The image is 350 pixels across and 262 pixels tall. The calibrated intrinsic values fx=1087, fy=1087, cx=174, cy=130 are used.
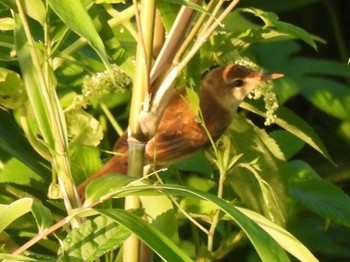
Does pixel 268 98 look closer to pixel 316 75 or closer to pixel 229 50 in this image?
pixel 229 50

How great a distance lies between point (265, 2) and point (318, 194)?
785 millimetres

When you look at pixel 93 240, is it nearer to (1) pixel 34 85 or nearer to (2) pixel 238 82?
(1) pixel 34 85

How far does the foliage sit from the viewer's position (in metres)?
0.91

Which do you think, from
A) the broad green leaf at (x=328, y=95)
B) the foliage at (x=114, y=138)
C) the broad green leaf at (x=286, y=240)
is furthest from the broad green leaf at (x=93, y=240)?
the broad green leaf at (x=328, y=95)

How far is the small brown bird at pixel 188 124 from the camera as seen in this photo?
4.17 feet

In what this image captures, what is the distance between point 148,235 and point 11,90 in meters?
0.33

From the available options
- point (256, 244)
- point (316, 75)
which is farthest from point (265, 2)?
point (256, 244)

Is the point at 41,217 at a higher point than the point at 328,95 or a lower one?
higher

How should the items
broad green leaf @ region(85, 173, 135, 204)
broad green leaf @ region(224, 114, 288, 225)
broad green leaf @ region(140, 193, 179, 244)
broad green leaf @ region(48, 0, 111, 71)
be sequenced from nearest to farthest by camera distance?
broad green leaf @ region(48, 0, 111, 71) → broad green leaf @ region(85, 173, 135, 204) → broad green leaf @ region(140, 193, 179, 244) → broad green leaf @ region(224, 114, 288, 225)

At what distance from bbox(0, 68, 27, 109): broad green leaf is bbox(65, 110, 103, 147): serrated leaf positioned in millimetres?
91

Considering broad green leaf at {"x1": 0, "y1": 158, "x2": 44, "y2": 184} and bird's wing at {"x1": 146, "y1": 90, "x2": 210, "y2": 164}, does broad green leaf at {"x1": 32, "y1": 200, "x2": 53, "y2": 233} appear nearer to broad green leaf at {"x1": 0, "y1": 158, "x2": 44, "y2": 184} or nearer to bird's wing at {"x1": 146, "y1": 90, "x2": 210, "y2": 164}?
bird's wing at {"x1": 146, "y1": 90, "x2": 210, "y2": 164}

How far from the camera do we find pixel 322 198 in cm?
155

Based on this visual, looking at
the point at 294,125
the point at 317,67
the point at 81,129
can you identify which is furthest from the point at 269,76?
the point at 317,67

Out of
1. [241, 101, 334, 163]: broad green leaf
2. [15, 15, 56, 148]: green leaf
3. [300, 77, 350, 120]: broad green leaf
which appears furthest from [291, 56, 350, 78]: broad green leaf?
[15, 15, 56, 148]: green leaf
